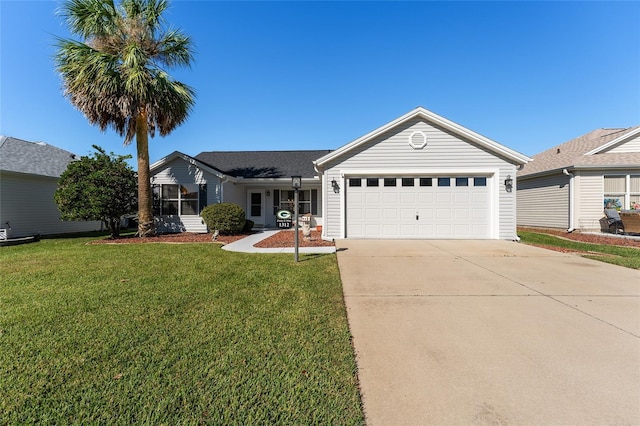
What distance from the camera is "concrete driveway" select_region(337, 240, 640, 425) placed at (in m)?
1.98

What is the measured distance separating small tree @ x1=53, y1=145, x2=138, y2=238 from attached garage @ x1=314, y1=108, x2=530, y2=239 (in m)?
8.38

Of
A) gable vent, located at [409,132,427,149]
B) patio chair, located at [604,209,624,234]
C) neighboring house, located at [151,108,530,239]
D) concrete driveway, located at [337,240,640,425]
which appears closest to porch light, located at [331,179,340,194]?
neighboring house, located at [151,108,530,239]

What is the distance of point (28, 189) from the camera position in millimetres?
12102

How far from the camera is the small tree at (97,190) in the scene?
10.4 metres

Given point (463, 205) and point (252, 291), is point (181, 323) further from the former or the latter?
point (463, 205)

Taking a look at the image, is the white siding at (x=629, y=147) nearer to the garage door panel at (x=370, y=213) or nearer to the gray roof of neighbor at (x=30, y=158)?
the garage door panel at (x=370, y=213)

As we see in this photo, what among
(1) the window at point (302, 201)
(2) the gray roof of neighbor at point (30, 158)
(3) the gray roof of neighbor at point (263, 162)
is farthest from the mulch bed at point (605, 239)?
(2) the gray roof of neighbor at point (30, 158)

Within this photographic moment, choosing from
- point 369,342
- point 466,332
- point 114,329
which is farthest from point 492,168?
point 114,329

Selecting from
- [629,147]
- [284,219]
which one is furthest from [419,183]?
[629,147]

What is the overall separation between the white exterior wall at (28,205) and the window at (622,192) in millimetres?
25454

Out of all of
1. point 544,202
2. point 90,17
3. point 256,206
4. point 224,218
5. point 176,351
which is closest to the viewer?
point 176,351

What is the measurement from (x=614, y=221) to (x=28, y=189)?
26287 millimetres

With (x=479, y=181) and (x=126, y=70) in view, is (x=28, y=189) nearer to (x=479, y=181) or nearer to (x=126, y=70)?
(x=126, y=70)

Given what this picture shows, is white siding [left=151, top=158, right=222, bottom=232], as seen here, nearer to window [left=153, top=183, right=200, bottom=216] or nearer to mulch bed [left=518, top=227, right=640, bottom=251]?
window [left=153, top=183, right=200, bottom=216]
